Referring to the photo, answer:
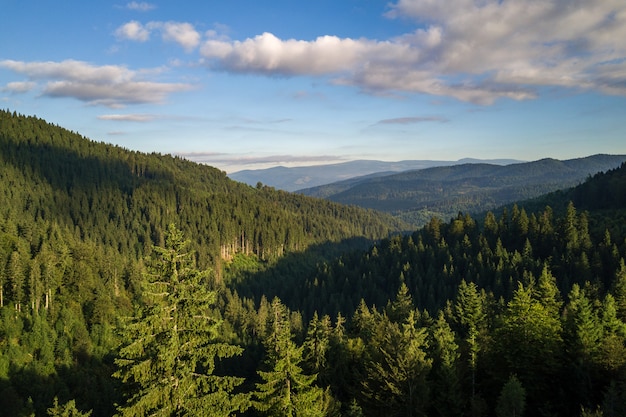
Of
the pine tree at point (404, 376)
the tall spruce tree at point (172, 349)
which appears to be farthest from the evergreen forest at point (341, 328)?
the pine tree at point (404, 376)

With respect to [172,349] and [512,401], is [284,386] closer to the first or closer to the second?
[172,349]

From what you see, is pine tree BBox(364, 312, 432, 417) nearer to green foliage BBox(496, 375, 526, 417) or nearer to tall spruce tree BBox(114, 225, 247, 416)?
green foliage BBox(496, 375, 526, 417)

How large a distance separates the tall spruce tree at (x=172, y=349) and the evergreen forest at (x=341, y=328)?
66 mm

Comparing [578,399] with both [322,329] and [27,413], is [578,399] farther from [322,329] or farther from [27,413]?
[27,413]

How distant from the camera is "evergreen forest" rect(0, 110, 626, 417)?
16.8 metres

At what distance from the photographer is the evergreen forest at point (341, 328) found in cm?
1680

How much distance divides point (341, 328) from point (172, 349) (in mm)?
52574

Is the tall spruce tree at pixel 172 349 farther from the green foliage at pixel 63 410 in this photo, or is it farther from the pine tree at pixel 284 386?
the green foliage at pixel 63 410

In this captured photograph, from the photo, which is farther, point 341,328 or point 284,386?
point 341,328

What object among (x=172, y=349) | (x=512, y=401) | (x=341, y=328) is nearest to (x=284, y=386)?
(x=172, y=349)

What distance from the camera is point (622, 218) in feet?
383

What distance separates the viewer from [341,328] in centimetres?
6550

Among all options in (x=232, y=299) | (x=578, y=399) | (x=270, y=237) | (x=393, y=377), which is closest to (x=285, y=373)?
(x=393, y=377)

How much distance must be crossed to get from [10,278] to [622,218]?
151 meters
